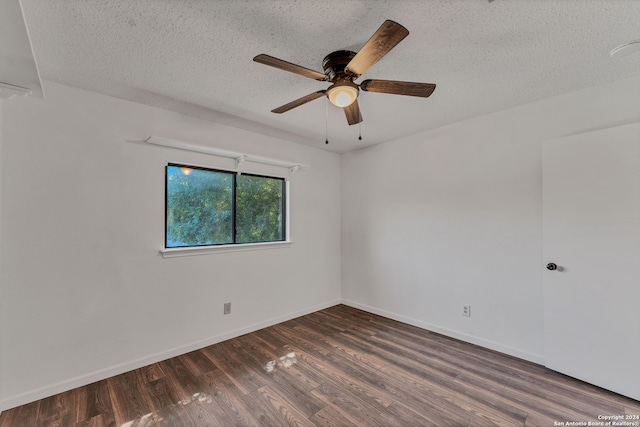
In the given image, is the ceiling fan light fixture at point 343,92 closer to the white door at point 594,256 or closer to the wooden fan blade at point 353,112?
Answer: the wooden fan blade at point 353,112

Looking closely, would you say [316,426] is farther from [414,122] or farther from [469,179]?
[414,122]

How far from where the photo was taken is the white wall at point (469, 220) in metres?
2.45

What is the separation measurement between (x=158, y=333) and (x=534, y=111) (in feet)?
13.4

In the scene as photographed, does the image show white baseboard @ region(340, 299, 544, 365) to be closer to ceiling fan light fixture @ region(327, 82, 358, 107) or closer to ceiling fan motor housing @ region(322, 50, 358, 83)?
ceiling fan light fixture @ region(327, 82, 358, 107)

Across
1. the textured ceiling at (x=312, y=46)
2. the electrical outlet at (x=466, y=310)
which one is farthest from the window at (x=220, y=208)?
the electrical outlet at (x=466, y=310)

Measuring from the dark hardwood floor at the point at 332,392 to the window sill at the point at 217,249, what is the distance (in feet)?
3.23

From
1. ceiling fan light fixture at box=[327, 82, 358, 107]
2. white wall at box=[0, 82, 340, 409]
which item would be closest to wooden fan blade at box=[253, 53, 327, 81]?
ceiling fan light fixture at box=[327, 82, 358, 107]

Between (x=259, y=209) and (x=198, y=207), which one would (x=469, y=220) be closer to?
(x=259, y=209)

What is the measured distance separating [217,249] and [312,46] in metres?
2.15

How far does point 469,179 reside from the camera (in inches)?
115

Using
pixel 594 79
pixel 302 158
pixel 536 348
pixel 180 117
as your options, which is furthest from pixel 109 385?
pixel 594 79

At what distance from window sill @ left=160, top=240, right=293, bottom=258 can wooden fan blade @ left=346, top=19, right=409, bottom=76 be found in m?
2.19

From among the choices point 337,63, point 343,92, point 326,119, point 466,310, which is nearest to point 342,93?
point 343,92

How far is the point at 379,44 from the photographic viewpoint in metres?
1.32
